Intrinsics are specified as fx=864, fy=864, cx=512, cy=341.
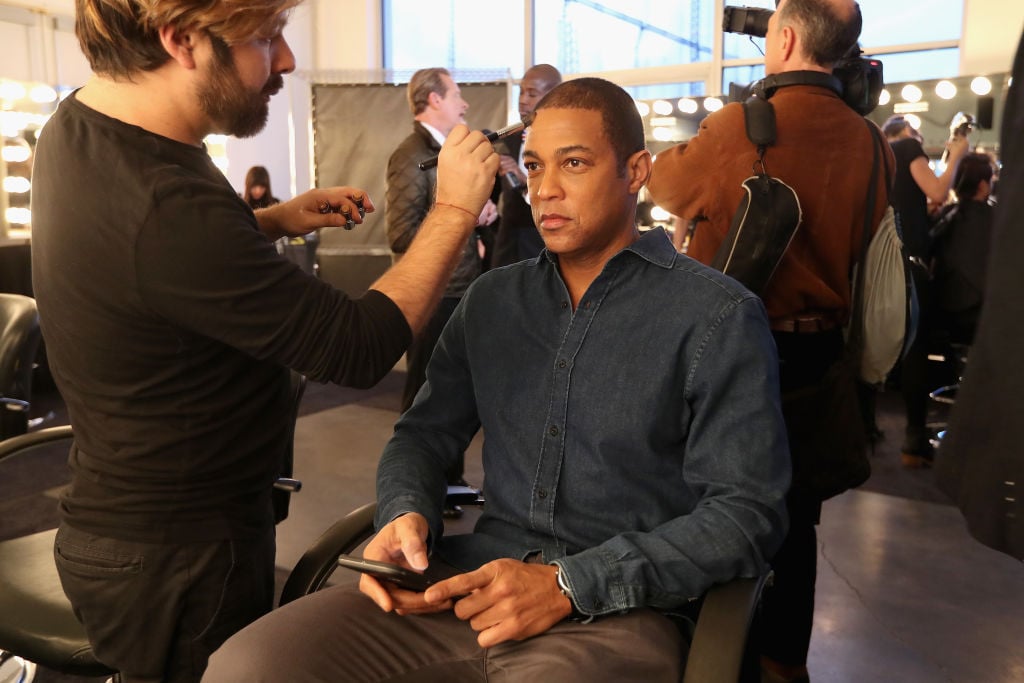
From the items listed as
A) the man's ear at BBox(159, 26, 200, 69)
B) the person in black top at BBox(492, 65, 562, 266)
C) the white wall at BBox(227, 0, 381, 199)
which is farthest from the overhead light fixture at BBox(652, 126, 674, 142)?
the man's ear at BBox(159, 26, 200, 69)

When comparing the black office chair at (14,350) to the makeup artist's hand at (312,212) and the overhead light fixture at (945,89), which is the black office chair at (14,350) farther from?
the overhead light fixture at (945,89)

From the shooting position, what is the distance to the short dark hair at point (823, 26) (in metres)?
1.95

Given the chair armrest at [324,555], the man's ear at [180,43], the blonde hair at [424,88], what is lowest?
the chair armrest at [324,555]

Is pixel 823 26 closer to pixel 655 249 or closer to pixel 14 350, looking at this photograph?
pixel 655 249

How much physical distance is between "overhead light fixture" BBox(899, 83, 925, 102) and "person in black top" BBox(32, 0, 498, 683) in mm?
5489

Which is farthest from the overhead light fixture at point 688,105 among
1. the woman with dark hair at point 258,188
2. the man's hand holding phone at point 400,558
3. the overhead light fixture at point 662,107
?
the man's hand holding phone at point 400,558

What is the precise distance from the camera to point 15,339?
234 centimetres

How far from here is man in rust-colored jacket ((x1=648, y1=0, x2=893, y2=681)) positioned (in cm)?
195

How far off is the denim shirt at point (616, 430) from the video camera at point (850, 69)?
88 centimetres

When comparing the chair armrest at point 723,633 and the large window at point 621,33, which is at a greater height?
the large window at point 621,33

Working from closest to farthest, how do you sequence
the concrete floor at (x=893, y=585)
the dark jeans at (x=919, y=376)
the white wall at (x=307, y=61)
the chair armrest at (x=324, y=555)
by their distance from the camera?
the chair armrest at (x=324, y=555) → the concrete floor at (x=893, y=585) → the dark jeans at (x=919, y=376) → the white wall at (x=307, y=61)

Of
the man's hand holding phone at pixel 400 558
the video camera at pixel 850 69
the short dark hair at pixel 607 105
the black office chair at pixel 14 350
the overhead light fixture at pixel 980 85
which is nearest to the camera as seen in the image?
the man's hand holding phone at pixel 400 558

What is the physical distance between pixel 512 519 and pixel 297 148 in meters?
8.08

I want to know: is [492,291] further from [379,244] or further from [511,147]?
[379,244]
